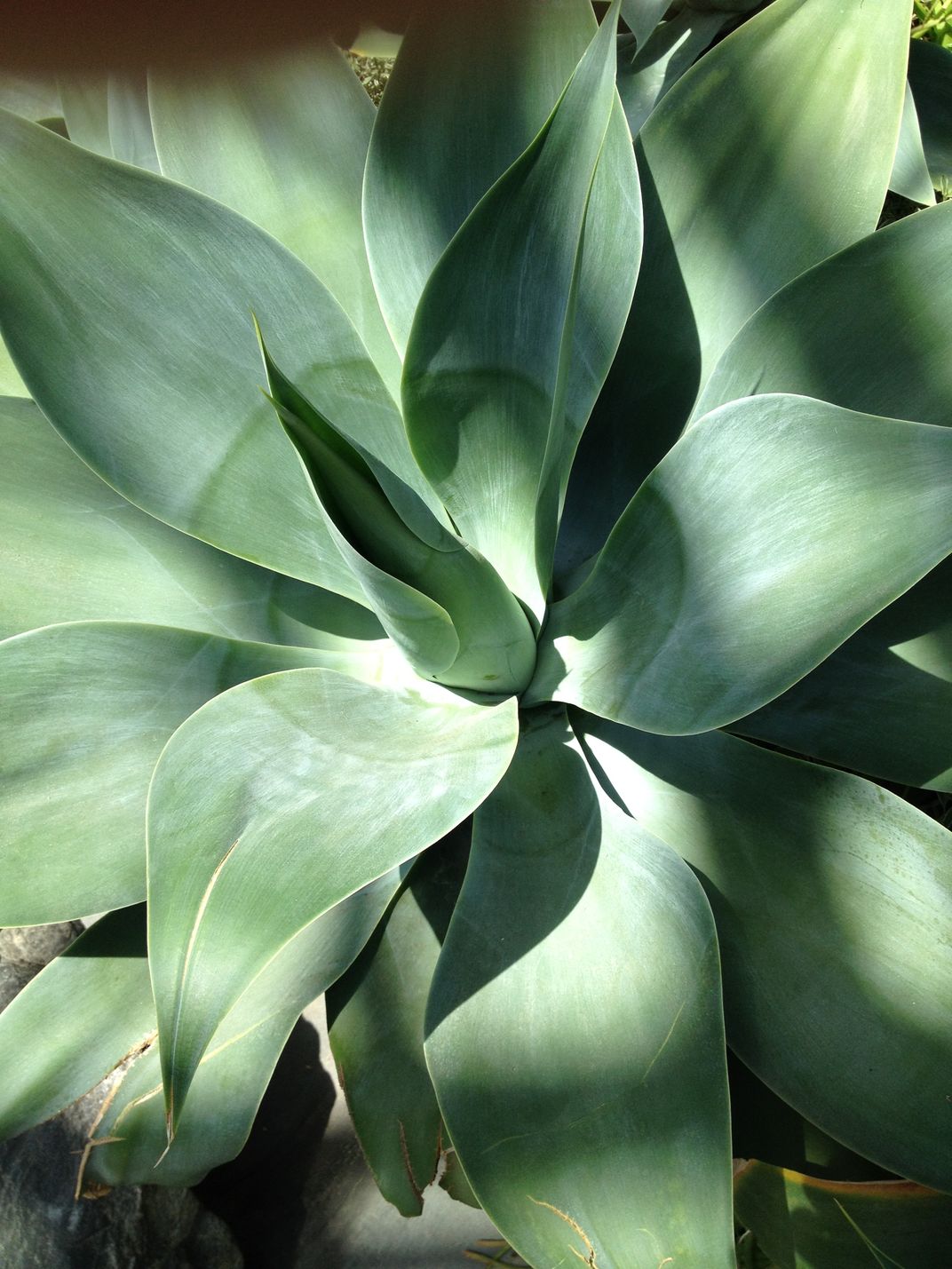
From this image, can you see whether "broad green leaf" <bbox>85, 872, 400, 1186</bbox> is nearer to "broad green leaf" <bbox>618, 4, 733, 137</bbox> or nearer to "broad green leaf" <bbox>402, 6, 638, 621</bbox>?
"broad green leaf" <bbox>402, 6, 638, 621</bbox>

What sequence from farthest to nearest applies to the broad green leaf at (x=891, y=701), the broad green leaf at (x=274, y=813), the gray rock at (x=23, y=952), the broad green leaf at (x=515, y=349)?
the gray rock at (x=23, y=952) → the broad green leaf at (x=891, y=701) → the broad green leaf at (x=515, y=349) → the broad green leaf at (x=274, y=813)

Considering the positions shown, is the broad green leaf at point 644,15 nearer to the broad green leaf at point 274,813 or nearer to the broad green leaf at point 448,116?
the broad green leaf at point 448,116

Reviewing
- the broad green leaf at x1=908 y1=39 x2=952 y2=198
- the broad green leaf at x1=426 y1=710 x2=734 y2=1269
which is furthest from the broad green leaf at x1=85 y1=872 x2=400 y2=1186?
the broad green leaf at x1=908 y1=39 x2=952 y2=198

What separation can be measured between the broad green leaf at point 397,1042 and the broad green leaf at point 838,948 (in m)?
0.24

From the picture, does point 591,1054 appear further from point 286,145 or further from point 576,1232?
point 286,145

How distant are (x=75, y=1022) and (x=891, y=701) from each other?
672 mm

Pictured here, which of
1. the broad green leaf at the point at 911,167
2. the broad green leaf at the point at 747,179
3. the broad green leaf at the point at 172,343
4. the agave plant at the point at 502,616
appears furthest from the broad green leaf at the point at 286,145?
the broad green leaf at the point at 911,167

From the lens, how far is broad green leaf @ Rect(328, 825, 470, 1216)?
0.77 metres

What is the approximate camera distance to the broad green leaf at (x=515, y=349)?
61cm

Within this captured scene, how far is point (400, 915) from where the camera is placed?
0.81 m

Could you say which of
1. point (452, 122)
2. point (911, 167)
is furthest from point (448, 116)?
point (911, 167)

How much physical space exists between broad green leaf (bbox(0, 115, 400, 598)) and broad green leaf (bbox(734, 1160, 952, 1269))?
60 cm

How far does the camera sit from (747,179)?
29.6 inches

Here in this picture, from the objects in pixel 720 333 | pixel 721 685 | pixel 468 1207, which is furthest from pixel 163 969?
pixel 468 1207
